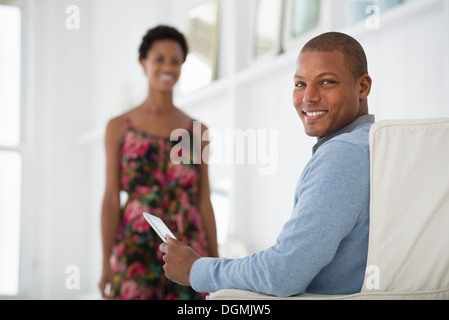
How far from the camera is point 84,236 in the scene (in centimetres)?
496

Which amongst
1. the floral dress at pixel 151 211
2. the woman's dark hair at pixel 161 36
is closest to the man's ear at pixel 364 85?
the floral dress at pixel 151 211

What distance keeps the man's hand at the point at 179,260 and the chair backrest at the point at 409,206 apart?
381mm

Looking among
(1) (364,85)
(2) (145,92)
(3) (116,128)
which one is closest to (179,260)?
(1) (364,85)

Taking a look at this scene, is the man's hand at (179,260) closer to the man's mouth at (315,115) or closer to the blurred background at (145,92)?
the man's mouth at (315,115)

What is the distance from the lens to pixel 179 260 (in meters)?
1.20

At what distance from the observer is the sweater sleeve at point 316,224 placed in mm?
981

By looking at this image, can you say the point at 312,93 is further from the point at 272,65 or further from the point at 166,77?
the point at 272,65

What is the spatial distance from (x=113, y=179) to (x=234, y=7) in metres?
1.58

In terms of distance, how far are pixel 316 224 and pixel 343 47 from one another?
1.39ft

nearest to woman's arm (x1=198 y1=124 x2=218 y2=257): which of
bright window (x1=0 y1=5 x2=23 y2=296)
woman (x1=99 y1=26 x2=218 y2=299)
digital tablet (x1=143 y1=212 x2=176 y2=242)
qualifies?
woman (x1=99 y1=26 x2=218 y2=299)

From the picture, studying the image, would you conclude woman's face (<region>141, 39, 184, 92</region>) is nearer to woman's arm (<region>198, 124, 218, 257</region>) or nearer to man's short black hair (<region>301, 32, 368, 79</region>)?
woman's arm (<region>198, 124, 218, 257</region>)

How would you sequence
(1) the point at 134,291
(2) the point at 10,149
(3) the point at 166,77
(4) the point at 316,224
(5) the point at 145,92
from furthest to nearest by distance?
1. (2) the point at 10,149
2. (5) the point at 145,92
3. (3) the point at 166,77
4. (1) the point at 134,291
5. (4) the point at 316,224

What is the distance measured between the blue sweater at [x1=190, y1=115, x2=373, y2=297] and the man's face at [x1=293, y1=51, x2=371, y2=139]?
5.1 inches
